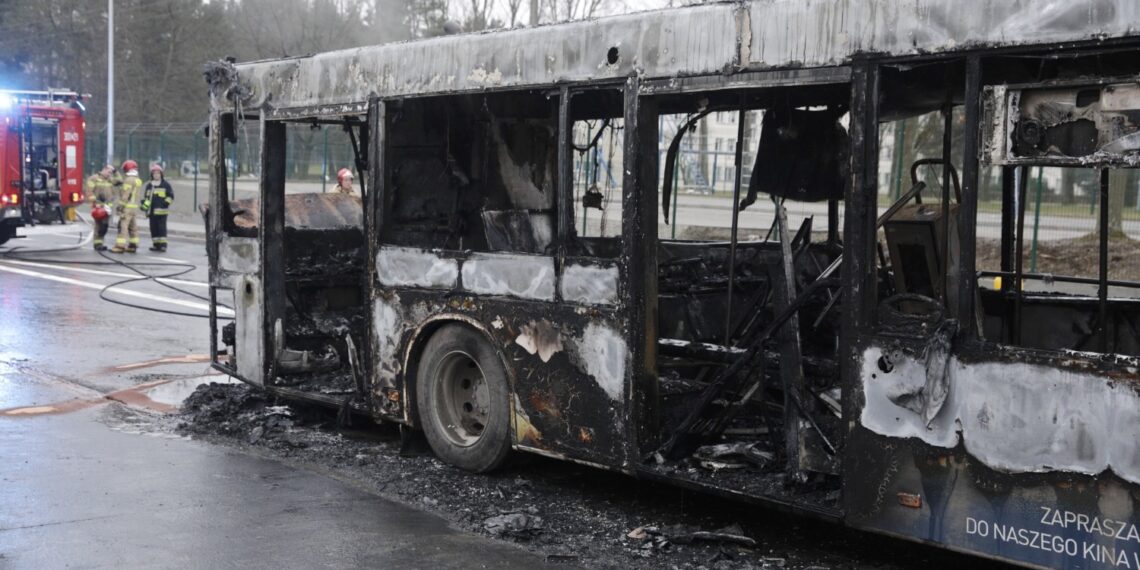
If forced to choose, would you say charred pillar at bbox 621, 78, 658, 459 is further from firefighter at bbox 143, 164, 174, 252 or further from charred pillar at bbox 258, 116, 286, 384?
firefighter at bbox 143, 164, 174, 252

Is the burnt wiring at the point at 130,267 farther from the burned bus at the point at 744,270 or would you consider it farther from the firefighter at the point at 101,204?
the burned bus at the point at 744,270

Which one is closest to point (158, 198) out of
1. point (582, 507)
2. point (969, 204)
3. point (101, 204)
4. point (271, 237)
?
point (101, 204)

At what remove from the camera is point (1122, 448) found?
13.4 ft

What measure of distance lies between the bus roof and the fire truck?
15569 millimetres

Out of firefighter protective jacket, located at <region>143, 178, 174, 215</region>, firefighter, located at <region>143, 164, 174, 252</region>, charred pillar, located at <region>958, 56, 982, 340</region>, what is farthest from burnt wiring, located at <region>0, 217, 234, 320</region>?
charred pillar, located at <region>958, 56, 982, 340</region>

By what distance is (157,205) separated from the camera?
2220 centimetres

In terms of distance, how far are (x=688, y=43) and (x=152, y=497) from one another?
12.0ft

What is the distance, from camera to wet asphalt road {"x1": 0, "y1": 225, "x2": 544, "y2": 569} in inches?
205

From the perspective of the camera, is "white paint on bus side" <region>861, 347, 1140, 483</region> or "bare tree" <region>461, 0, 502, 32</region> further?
"bare tree" <region>461, 0, 502, 32</region>

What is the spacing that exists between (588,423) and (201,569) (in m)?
2.03

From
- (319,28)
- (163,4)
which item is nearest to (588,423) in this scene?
(319,28)

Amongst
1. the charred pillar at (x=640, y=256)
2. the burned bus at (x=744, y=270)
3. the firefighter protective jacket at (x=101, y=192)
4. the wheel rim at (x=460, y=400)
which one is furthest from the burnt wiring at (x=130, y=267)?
the charred pillar at (x=640, y=256)

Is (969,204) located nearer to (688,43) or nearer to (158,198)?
(688,43)

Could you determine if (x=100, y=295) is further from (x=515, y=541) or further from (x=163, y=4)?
(x=163, y=4)
